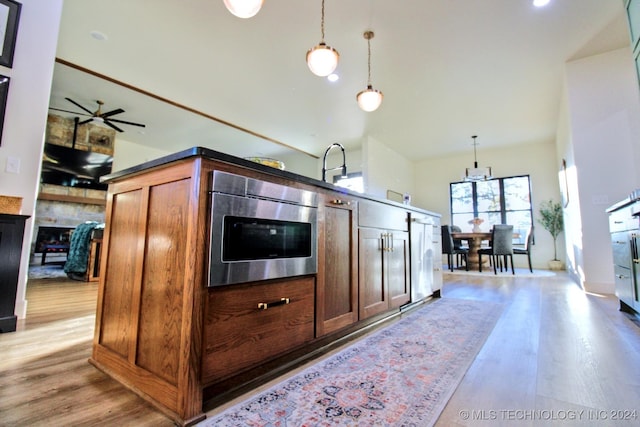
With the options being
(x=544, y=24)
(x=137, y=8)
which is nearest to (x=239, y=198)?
(x=137, y=8)

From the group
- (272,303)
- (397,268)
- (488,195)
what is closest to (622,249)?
(397,268)

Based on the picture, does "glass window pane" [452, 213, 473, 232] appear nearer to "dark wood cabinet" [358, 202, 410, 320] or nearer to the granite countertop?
"dark wood cabinet" [358, 202, 410, 320]

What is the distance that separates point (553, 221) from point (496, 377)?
274 inches

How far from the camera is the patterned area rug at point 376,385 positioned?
3.34 feet

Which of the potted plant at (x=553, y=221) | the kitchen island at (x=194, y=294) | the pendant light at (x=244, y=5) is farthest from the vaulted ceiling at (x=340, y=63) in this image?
the kitchen island at (x=194, y=294)

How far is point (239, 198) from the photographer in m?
1.17

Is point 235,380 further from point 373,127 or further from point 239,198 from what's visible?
point 373,127

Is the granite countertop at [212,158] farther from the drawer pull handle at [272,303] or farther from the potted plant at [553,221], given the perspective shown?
the potted plant at [553,221]

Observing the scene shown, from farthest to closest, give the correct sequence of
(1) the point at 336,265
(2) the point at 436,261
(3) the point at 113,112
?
(3) the point at 113,112 < (2) the point at 436,261 < (1) the point at 336,265

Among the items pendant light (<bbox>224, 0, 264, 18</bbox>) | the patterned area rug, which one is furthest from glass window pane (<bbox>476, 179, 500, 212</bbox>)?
pendant light (<bbox>224, 0, 264, 18</bbox>)

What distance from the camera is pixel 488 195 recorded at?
773 centimetres

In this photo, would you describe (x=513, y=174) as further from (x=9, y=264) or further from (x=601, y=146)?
(x=9, y=264)

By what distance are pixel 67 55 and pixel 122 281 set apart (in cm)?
434

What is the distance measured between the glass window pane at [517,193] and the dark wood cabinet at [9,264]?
8862 mm
